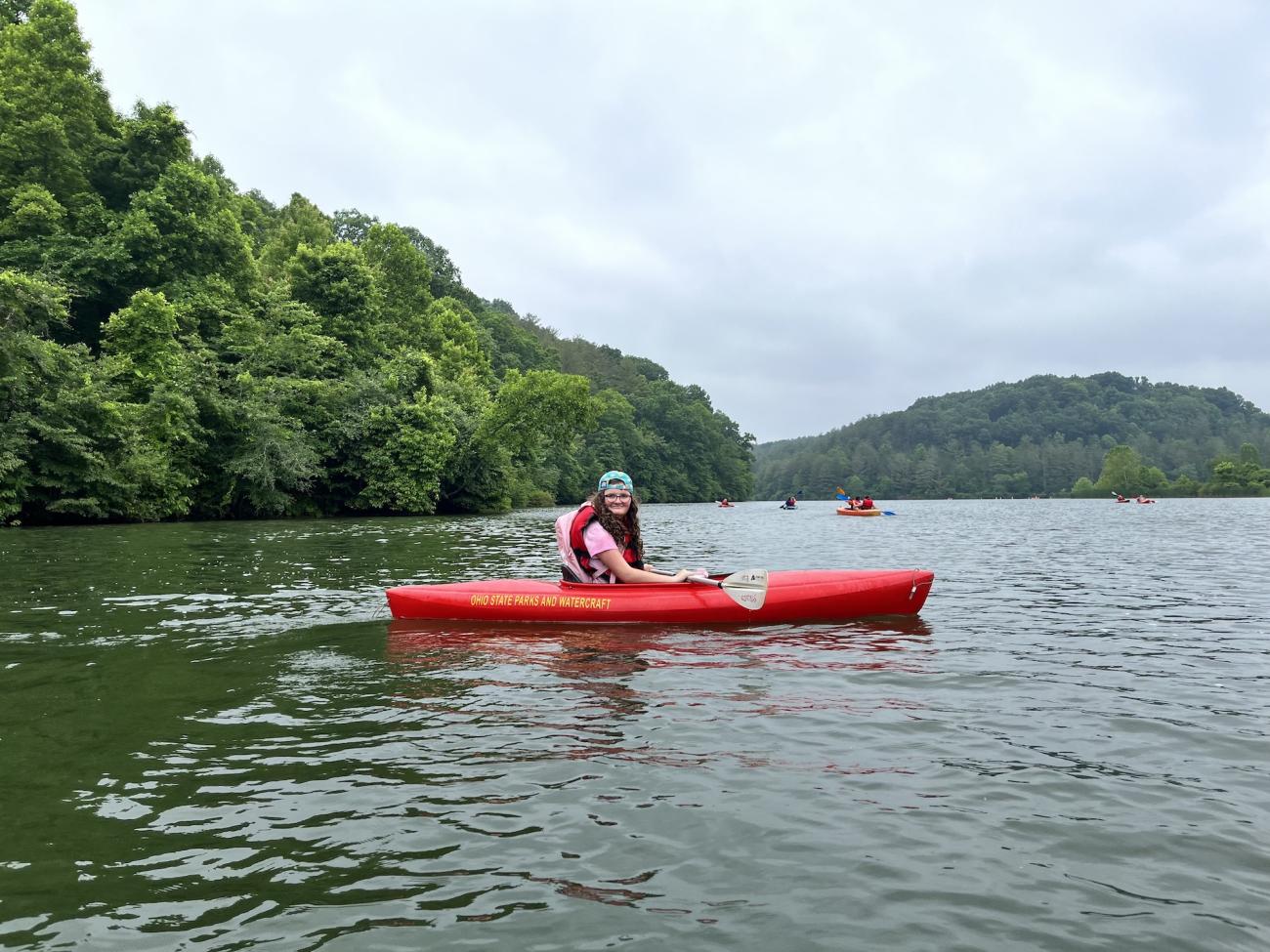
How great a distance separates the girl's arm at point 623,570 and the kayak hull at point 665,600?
0.39ft

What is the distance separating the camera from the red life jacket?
31.1 feet

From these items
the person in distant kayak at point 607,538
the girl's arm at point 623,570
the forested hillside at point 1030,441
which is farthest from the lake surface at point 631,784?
the forested hillside at point 1030,441

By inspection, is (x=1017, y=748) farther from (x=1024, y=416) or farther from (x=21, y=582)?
(x=1024, y=416)

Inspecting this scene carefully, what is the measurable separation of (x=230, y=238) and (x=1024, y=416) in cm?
16115

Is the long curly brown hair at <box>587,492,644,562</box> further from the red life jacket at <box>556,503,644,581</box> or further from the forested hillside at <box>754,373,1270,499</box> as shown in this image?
the forested hillside at <box>754,373,1270,499</box>

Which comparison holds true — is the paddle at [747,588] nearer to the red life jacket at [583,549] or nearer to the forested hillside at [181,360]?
the red life jacket at [583,549]

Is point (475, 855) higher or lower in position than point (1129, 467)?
lower

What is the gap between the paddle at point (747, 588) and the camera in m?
9.28

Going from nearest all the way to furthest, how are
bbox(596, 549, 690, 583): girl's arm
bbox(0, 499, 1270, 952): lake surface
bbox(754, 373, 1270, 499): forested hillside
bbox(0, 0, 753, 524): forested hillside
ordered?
bbox(0, 499, 1270, 952): lake surface < bbox(596, 549, 690, 583): girl's arm < bbox(0, 0, 753, 524): forested hillside < bbox(754, 373, 1270, 499): forested hillside

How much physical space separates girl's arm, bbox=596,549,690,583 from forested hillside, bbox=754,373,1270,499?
393 ft

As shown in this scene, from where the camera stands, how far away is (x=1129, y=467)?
359 feet

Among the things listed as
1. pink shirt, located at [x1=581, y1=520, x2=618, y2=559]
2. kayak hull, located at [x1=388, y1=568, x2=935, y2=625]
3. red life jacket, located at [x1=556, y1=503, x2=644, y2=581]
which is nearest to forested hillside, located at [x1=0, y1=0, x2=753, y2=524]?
kayak hull, located at [x1=388, y1=568, x2=935, y2=625]

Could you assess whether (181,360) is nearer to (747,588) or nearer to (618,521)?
(618,521)

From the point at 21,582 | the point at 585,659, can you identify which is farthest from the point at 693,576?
the point at 21,582
